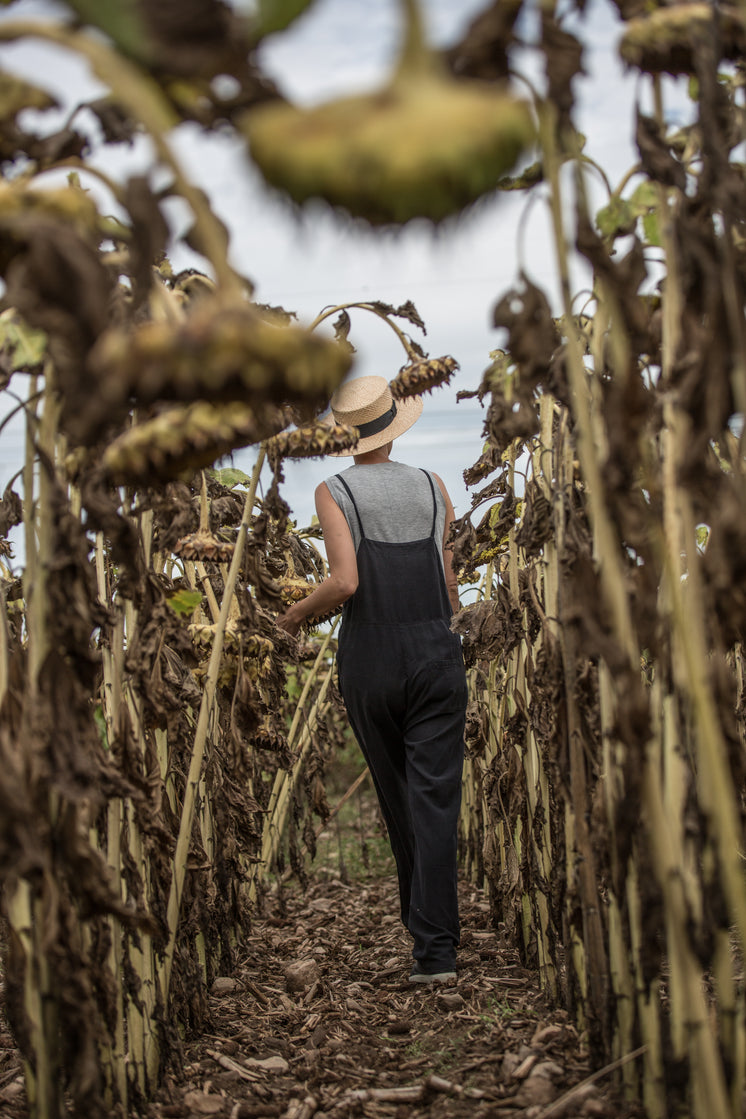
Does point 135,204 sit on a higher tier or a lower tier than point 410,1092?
higher

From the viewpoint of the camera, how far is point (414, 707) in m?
3.62

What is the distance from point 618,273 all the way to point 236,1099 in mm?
2074

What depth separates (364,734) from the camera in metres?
3.68

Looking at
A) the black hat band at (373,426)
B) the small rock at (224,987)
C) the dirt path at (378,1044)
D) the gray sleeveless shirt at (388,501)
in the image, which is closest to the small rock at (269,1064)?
the dirt path at (378,1044)

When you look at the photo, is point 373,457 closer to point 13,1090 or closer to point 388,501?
point 388,501

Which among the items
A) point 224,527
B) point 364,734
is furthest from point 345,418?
point 364,734

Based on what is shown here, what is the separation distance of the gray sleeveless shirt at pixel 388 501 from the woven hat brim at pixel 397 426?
0.08 metres

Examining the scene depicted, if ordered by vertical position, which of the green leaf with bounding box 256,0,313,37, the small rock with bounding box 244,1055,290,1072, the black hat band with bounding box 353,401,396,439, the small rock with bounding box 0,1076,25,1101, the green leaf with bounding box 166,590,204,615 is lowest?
the small rock with bounding box 244,1055,290,1072

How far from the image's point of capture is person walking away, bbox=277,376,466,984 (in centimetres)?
348

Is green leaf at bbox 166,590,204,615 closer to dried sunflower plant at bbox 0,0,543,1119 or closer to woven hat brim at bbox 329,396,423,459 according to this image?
dried sunflower plant at bbox 0,0,543,1119

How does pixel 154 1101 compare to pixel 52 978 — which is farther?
pixel 154 1101

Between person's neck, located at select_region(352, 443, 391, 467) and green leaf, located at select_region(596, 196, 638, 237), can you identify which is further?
person's neck, located at select_region(352, 443, 391, 467)

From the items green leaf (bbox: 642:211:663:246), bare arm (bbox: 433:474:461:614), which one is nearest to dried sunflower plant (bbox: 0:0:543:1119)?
green leaf (bbox: 642:211:663:246)

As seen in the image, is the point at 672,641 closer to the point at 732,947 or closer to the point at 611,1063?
the point at 611,1063
